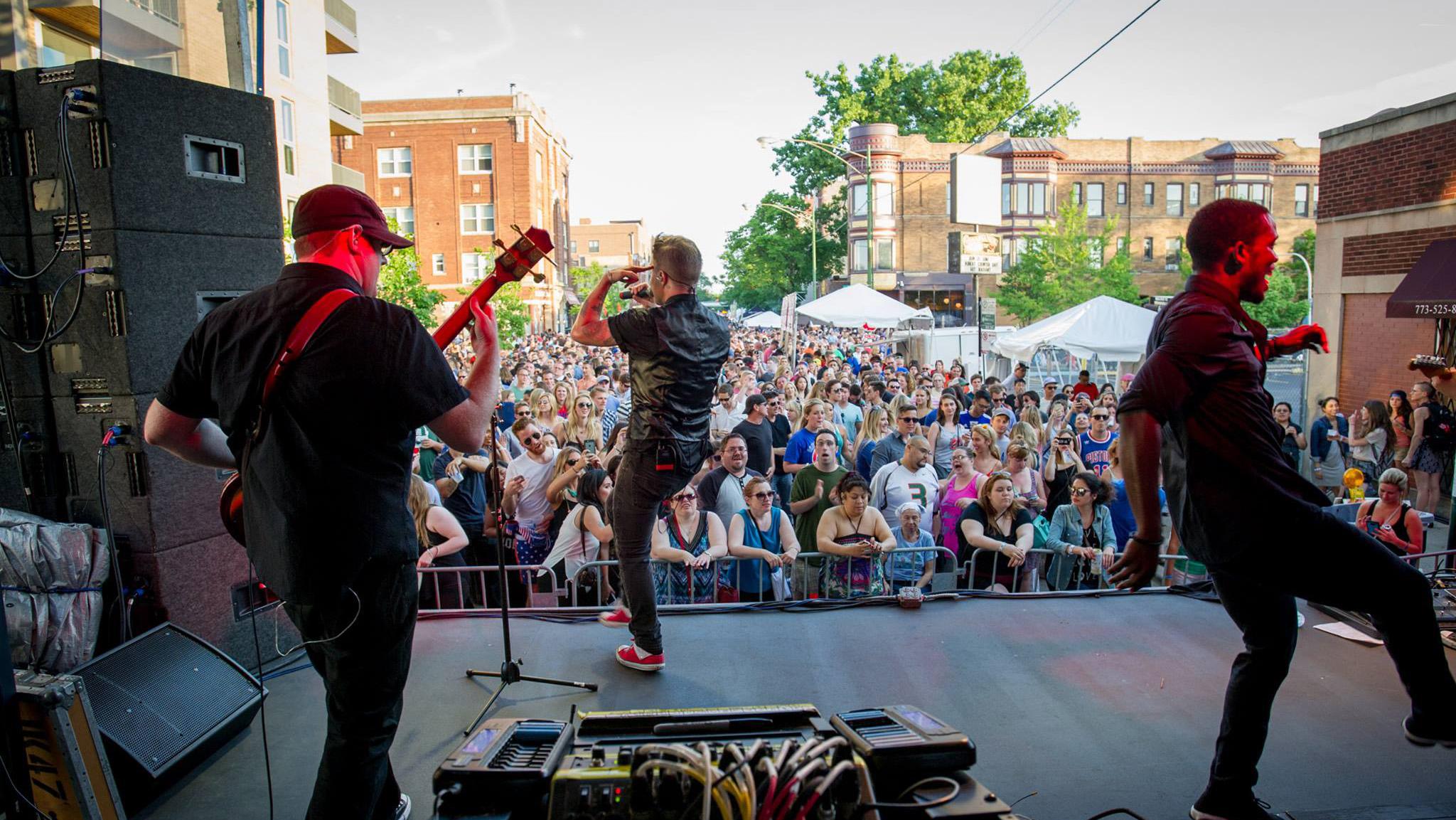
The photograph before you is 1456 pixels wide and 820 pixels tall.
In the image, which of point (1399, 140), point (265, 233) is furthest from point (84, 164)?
point (1399, 140)

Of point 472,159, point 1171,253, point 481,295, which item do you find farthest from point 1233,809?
point 1171,253

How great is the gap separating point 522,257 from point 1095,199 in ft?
179

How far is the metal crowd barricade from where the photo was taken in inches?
219

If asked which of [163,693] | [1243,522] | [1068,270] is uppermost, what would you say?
[1068,270]

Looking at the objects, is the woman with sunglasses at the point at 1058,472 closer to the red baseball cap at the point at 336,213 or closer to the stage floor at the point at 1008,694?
the stage floor at the point at 1008,694

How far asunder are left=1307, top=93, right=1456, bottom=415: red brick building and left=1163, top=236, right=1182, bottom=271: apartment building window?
3989 centimetres

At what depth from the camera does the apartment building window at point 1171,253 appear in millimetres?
51906

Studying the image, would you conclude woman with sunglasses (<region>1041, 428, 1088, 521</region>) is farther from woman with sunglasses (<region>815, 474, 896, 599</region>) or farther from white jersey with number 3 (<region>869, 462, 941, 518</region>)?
woman with sunglasses (<region>815, 474, 896, 599</region>)

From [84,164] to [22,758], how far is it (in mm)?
2455

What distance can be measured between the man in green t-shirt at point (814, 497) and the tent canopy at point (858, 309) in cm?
1248

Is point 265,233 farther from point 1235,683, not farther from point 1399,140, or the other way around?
point 1399,140

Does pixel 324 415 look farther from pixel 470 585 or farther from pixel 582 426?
pixel 582 426

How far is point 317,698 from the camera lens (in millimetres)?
4078

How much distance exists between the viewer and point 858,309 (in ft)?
65.7
